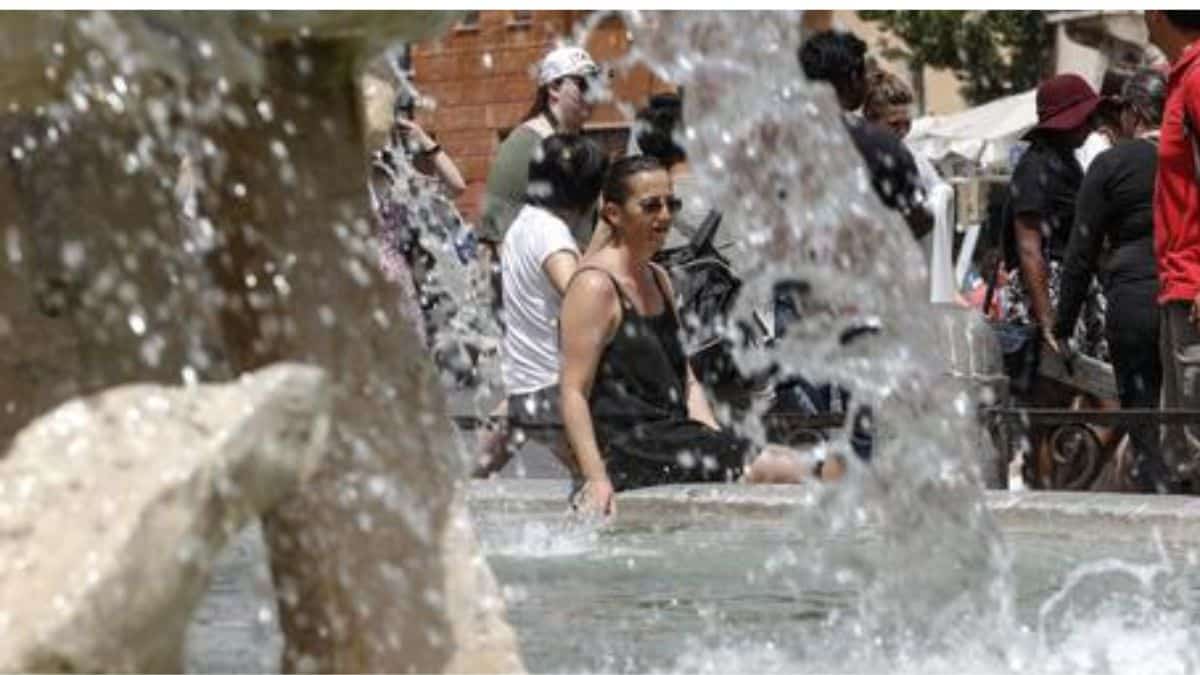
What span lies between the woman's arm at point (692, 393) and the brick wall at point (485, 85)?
770 inches

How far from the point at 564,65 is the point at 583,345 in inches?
86.0

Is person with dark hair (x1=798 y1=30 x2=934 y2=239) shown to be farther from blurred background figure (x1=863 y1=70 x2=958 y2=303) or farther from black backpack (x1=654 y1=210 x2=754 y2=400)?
black backpack (x1=654 y1=210 x2=754 y2=400)

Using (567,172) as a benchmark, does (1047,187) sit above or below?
below

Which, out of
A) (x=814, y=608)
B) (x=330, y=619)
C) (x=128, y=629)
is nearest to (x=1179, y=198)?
(x=814, y=608)

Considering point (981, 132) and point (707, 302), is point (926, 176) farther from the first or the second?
point (981, 132)

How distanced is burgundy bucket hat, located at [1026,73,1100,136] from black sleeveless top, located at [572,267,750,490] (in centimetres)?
189

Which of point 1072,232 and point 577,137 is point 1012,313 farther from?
point 577,137

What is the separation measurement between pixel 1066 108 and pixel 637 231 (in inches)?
81.8

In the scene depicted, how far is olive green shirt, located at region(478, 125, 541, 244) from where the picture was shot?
995 centimetres

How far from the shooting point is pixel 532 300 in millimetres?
9102

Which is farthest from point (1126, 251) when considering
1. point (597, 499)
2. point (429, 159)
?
point (429, 159)

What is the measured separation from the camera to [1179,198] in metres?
7.91

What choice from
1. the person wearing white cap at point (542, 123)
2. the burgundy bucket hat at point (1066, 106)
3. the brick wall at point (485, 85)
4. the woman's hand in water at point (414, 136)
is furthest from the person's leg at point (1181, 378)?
the brick wall at point (485, 85)

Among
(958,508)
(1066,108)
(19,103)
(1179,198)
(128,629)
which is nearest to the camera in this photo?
(128,629)
